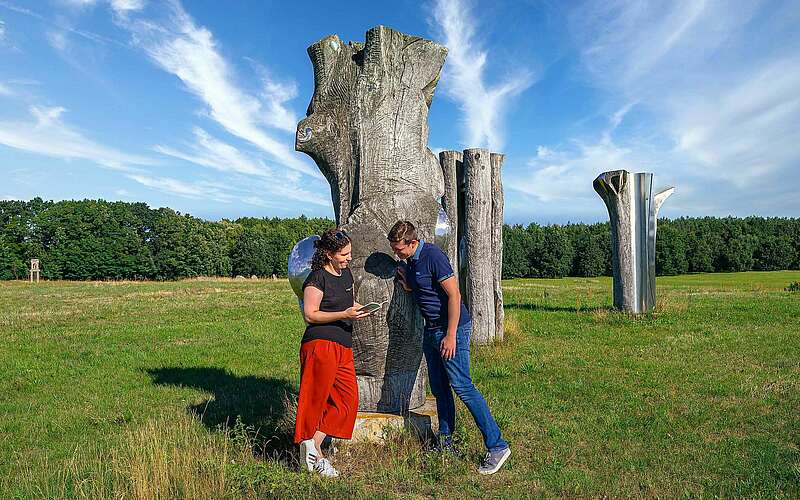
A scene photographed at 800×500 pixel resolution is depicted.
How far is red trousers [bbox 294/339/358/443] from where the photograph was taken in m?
4.59

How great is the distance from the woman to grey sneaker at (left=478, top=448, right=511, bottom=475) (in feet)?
3.49

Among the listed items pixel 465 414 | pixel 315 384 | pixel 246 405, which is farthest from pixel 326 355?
pixel 246 405

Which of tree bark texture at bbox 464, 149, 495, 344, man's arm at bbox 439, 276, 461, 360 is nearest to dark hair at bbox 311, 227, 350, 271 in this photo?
man's arm at bbox 439, 276, 461, 360

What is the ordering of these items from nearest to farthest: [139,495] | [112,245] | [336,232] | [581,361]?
[139,495], [336,232], [581,361], [112,245]

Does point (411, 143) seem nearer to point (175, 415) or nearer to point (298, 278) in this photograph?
point (298, 278)

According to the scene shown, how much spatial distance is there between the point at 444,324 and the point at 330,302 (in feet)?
3.02

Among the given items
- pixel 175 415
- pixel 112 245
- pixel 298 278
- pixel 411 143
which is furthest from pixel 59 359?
pixel 112 245

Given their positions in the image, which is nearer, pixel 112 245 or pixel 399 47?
pixel 399 47

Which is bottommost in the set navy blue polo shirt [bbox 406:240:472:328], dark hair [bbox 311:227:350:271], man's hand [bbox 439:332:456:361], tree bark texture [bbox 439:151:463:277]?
man's hand [bbox 439:332:456:361]

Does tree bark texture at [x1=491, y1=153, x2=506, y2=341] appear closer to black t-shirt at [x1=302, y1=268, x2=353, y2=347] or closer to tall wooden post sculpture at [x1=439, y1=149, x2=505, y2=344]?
tall wooden post sculpture at [x1=439, y1=149, x2=505, y2=344]

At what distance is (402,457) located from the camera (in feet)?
15.8

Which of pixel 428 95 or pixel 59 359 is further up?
pixel 428 95

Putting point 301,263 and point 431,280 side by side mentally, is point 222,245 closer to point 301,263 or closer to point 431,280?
point 301,263

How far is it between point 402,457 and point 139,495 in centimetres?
191
